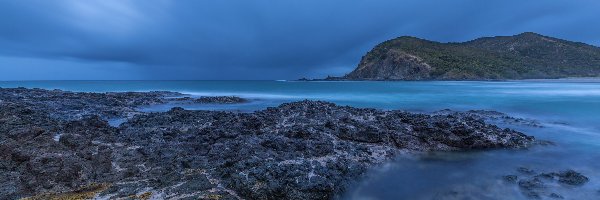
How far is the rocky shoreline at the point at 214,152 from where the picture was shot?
383 inches

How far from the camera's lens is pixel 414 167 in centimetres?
1295

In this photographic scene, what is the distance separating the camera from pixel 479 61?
13788cm

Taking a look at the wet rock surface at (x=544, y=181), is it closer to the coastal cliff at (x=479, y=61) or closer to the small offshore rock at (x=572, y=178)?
the small offshore rock at (x=572, y=178)

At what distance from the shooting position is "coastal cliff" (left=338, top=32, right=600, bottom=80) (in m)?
131

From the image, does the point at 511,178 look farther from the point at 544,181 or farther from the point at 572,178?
the point at 572,178

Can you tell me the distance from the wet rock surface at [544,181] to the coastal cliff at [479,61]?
121 metres

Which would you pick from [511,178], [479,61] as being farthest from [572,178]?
[479,61]

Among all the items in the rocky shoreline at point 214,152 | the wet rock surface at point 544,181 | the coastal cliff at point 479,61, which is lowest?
the wet rock surface at point 544,181

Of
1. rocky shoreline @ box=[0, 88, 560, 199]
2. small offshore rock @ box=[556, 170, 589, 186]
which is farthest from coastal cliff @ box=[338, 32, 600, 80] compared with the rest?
small offshore rock @ box=[556, 170, 589, 186]

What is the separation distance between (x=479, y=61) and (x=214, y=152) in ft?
469

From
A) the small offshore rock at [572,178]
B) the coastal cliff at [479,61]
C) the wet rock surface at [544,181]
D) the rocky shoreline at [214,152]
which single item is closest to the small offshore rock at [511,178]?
the wet rock surface at [544,181]

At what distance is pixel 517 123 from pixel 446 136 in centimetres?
966

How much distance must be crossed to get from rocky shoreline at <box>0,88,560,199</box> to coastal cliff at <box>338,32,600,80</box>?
117475 mm

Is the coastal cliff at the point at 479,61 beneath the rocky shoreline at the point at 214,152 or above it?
above
